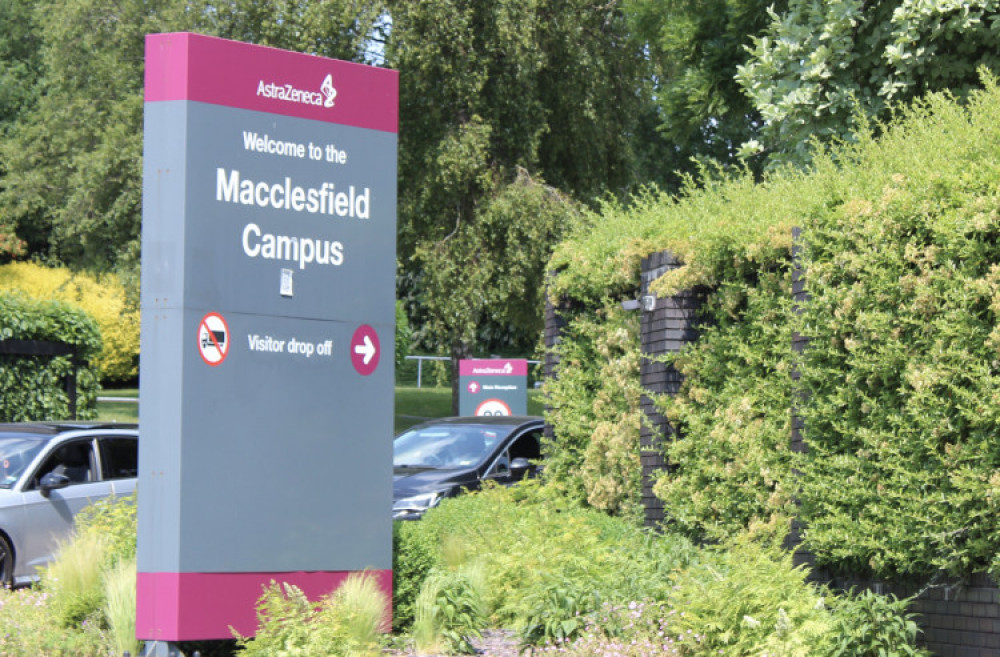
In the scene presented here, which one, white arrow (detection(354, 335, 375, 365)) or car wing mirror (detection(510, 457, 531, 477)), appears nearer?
white arrow (detection(354, 335, 375, 365))

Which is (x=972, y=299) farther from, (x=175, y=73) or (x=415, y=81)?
(x=415, y=81)

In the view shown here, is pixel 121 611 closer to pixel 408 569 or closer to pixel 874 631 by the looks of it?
pixel 408 569

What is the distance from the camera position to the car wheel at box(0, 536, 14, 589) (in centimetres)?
1257

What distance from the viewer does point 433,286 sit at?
2955 cm

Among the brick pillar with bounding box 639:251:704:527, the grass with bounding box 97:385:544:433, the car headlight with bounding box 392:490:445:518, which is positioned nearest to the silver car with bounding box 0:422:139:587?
the car headlight with bounding box 392:490:445:518

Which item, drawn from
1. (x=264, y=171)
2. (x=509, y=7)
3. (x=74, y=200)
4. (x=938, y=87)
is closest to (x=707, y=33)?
(x=938, y=87)

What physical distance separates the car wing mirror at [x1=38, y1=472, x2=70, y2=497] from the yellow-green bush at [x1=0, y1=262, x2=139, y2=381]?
93.3ft

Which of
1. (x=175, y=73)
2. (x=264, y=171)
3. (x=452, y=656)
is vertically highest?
(x=175, y=73)

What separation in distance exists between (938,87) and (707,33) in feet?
17.4

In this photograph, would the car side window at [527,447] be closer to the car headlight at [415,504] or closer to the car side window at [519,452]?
the car side window at [519,452]

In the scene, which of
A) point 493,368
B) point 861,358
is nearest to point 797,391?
point 861,358

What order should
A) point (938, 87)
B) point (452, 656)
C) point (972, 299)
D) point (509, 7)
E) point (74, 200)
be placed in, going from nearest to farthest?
point (972, 299) → point (452, 656) → point (938, 87) → point (509, 7) → point (74, 200)

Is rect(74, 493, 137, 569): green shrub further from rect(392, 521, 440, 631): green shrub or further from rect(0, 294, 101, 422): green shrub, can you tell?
rect(0, 294, 101, 422): green shrub

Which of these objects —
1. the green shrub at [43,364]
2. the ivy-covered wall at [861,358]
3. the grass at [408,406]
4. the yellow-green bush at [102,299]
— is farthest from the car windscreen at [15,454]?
the yellow-green bush at [102,299]
